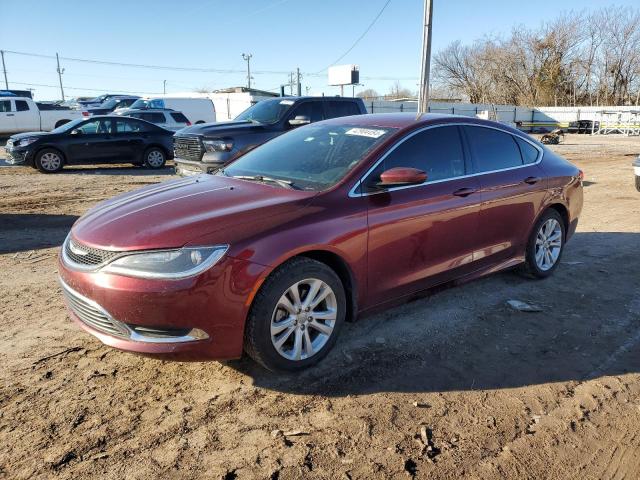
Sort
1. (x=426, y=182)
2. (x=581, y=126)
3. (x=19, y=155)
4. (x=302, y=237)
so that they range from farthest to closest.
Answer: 1. (x=581, y=126)
2. (x=19, y=155)
3. (x=426, y=182)
4. (x=302, y=237)

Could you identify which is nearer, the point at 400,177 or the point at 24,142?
the point at 400,177

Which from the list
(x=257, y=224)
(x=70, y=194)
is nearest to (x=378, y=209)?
(x=257, y=224)

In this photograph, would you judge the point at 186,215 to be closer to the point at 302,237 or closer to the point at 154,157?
the point at 302,237

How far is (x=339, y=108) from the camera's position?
1134 centimetres

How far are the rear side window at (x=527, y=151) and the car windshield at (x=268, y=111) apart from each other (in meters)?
6.06

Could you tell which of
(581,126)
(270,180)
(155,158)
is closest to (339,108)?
(155,158)

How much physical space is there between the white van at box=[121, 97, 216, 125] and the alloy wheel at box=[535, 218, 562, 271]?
72.7 ft

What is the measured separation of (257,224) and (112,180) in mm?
10523

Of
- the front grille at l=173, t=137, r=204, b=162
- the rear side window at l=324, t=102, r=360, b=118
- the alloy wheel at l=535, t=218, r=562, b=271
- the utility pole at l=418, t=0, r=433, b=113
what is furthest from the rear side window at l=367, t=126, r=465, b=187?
the utility pole at l=418, t=0, r=433, b=113

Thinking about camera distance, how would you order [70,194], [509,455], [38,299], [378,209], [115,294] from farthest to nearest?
1. [70,194]
2. [38,299]
3. [378,209]
4. [115,294]
5. [509,455]

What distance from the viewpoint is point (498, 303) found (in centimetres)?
474

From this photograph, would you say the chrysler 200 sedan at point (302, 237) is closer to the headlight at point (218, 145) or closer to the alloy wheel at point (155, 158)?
the headlight at point (218, 145)

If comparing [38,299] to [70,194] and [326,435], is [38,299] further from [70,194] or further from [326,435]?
[70,194]

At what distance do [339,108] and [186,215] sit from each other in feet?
28.2
